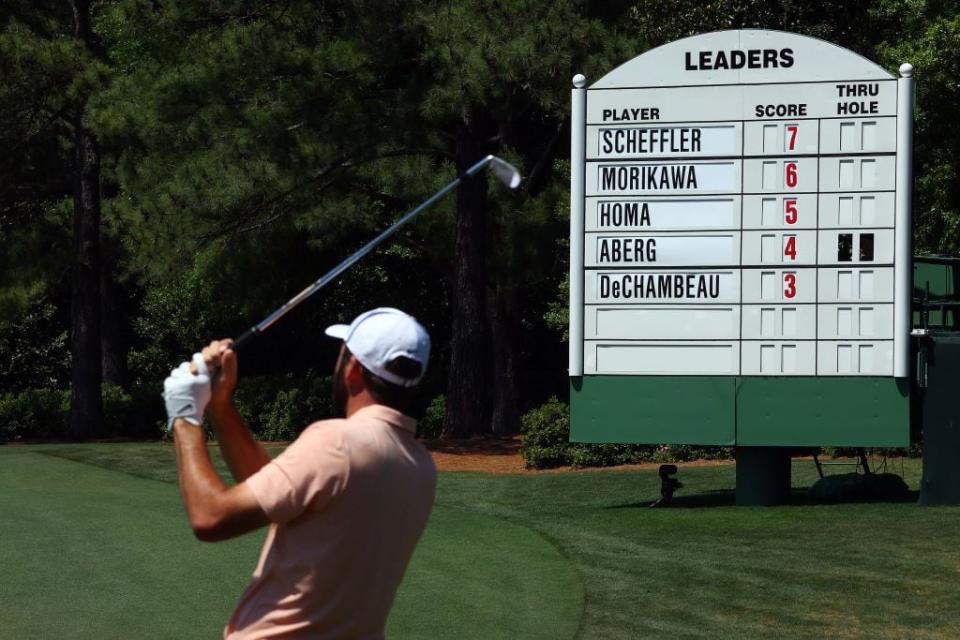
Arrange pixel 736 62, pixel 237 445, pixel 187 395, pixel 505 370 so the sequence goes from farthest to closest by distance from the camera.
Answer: pixel 505 370 < pixel 736 62 < pixel 237 445 < pixel 187 395

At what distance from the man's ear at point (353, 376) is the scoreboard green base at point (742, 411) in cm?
1115

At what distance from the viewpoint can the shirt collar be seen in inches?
156

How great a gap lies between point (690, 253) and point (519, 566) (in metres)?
4.28

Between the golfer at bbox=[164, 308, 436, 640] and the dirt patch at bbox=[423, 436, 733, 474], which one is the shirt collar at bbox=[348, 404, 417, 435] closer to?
the golfer at bbox=[164, 308, 436, 640]

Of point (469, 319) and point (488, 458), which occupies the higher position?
point (469, 319)

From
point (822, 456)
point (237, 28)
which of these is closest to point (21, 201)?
point (237, 28)

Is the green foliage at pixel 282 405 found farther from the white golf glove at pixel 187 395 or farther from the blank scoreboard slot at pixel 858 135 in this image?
the white golf glove at pixel 187 395

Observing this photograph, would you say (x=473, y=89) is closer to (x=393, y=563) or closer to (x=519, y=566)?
(x=519, y=566)

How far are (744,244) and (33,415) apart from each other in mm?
20521

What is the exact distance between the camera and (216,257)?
2786 cm

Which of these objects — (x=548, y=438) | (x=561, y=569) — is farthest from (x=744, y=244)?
(x=548, y=438)

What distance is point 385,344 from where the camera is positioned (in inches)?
157

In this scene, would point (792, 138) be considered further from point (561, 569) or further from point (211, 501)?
point (211, 501)

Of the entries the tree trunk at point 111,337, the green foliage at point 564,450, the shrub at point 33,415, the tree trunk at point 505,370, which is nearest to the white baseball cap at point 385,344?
the green foliage at point 564,450
